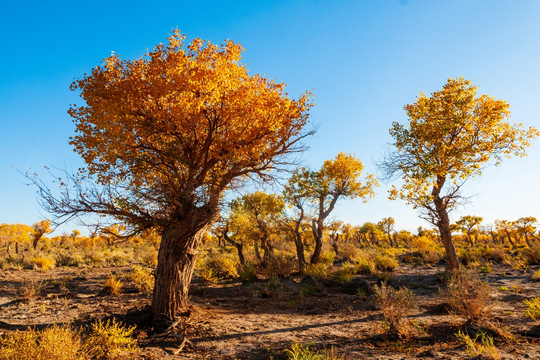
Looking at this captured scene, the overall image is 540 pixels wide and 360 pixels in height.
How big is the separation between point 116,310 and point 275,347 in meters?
6.35

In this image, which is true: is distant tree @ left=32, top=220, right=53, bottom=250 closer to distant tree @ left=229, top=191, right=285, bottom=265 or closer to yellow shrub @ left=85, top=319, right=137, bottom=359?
distant tree @ left=229, top=191, right=285, bottom=265

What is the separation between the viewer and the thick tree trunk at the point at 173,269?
7746 mm

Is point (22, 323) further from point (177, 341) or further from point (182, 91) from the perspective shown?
point (182, 91)

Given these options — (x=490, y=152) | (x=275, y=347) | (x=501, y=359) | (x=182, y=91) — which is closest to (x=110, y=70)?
(x=182, y=91)

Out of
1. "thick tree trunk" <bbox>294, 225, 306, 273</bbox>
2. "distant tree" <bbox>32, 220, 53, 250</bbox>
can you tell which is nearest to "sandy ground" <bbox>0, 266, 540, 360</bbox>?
"thick tree trunk" <bbox>294, 225, 306, 273</bbox>

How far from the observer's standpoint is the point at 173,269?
311 inches

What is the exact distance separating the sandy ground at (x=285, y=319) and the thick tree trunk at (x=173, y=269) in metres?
0.51

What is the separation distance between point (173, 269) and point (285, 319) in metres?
3.90

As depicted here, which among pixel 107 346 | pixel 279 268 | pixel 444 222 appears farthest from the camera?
pixel 279 268

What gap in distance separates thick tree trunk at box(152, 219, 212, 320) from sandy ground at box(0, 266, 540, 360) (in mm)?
510

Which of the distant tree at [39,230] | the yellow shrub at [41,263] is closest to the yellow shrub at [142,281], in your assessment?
the yellow shrub at [41,263]

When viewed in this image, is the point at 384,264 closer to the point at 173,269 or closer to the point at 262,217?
the point at 262,217

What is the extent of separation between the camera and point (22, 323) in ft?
26.2

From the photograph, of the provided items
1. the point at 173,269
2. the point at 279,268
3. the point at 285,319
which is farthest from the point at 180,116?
the point at 279,268
